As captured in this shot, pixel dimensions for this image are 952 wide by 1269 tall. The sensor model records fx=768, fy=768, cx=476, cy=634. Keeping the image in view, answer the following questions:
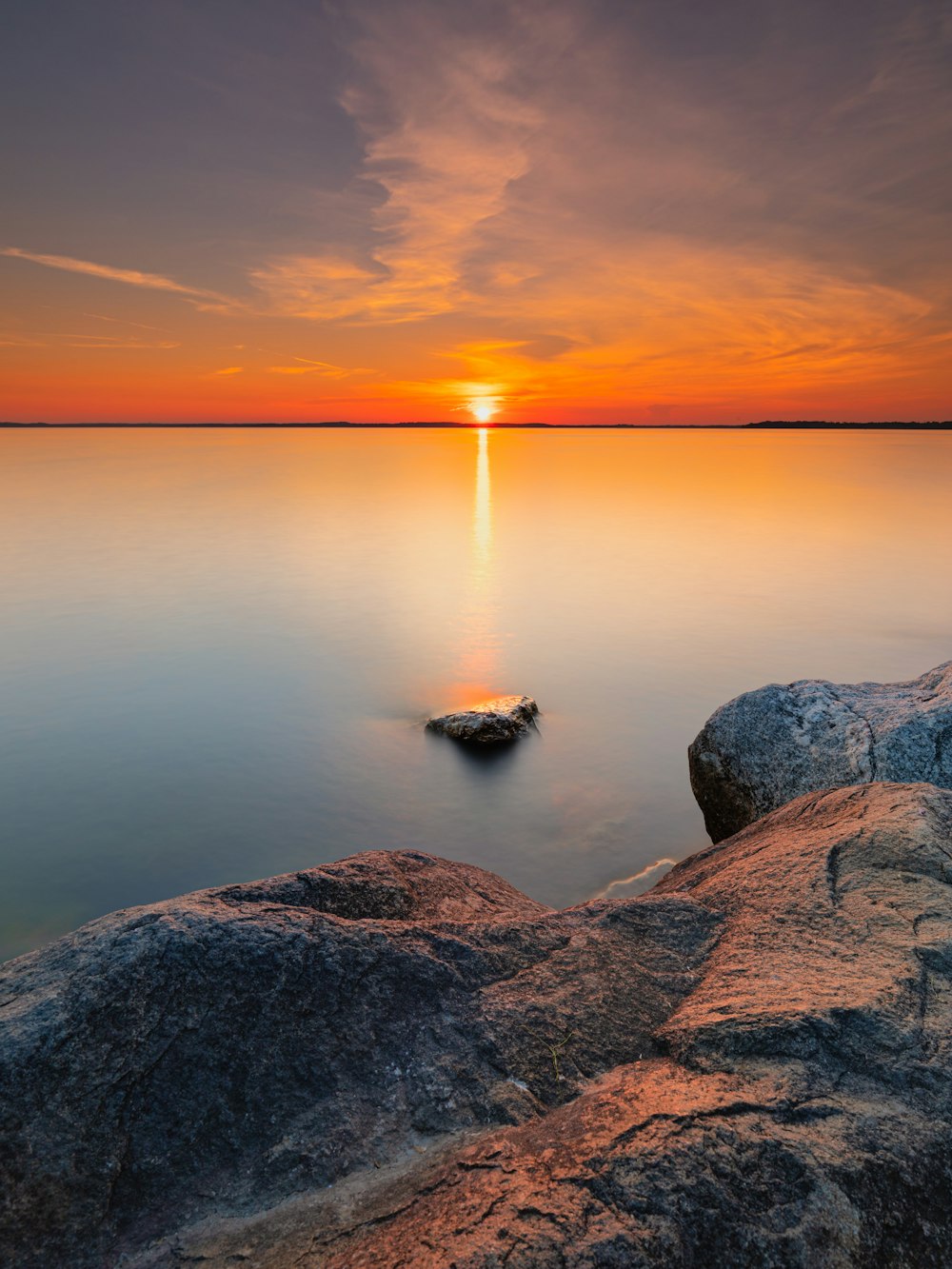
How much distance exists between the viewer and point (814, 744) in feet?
22.7

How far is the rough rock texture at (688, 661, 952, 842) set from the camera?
248 inches

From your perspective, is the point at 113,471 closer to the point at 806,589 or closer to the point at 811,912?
the point at 806,589

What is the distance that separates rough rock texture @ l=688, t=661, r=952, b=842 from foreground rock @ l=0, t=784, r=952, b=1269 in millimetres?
2678

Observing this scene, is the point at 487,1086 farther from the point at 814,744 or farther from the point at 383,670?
the point at 383,670

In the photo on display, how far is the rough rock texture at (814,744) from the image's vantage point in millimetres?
6297

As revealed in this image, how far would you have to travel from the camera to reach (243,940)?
10.5 ft

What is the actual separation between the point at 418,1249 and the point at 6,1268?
1249 mm

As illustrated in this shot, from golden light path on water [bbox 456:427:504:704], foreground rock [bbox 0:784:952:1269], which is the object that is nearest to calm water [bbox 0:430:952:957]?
golden light path on water [bbox 456:427:504:704]

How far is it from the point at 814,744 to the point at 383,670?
9188mm

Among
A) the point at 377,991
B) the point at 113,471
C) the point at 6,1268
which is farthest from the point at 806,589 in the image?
the point at 113,471

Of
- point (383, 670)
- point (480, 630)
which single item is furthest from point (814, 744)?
point (480, 630)

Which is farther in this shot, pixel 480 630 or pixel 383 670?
pixel 480 630

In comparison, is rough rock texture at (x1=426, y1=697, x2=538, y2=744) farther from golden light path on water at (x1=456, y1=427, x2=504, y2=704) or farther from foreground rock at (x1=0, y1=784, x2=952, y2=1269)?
foreground rock at (x1=0, y1=784, x2=952, y2=1269)

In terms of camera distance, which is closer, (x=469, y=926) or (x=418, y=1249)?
(x=418, y=1249)
